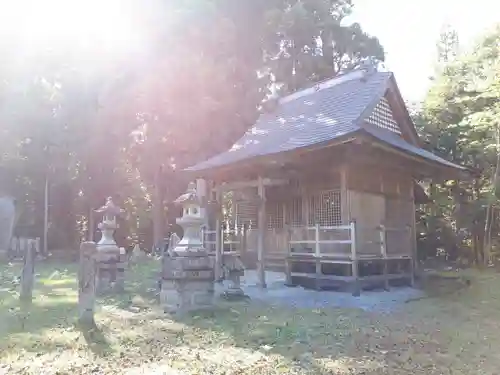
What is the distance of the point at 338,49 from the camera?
25.6 m

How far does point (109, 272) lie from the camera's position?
11.1 meters

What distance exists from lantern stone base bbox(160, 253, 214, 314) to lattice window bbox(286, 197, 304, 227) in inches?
201

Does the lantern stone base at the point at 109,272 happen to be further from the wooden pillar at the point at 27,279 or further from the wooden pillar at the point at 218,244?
the wooden pillar at the point at 218,244

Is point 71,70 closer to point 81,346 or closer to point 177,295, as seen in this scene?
point 177,295

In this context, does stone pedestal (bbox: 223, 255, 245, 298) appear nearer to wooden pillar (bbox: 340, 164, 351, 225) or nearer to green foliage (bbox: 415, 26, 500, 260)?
wooden pillar (bbox: 340, 164, 351, 225)

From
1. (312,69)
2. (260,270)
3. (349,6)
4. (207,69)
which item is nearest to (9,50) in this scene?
(207,69)

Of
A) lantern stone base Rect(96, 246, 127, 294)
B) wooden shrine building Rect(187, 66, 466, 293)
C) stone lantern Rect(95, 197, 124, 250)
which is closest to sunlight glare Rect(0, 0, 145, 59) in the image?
wooden shrine building Rect(187, 66, 466, 293)

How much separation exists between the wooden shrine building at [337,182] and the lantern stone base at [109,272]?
2.57 meters

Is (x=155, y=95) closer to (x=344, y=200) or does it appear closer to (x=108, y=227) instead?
(x=108, y=227)

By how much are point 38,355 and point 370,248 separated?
861cm

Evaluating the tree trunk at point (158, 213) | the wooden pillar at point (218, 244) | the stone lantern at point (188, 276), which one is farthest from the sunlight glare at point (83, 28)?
the stone lantern at point (188, 276)

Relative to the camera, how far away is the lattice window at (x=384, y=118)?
42.9 ft

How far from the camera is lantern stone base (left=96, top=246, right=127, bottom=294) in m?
10.9

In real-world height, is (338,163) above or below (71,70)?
below
